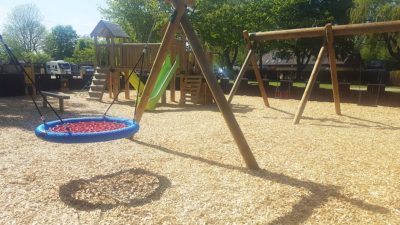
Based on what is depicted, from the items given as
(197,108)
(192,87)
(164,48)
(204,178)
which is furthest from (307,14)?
(204,178)

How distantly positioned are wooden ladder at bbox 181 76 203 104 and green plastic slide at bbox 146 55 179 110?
1012 mm

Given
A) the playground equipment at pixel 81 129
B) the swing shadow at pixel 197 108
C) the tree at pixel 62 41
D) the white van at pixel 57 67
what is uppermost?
the tree at pixel 62 41

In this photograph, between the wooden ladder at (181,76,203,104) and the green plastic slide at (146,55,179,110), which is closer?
the green plastic slide at (146,55,179,110)

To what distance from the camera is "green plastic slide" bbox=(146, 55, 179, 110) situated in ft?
36.1

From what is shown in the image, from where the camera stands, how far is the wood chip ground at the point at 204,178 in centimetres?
351

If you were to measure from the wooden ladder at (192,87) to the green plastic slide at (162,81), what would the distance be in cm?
101

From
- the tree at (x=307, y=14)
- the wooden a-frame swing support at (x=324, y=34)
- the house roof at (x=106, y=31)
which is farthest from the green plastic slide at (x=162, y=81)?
the tree at (x=307, y=14)

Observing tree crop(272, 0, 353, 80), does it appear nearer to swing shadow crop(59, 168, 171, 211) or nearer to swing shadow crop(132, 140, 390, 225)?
swing shadow crop(132, 140, 390, 225)

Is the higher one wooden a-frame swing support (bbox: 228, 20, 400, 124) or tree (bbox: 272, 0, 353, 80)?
tree (bbox: 272, 0, 353, 80)

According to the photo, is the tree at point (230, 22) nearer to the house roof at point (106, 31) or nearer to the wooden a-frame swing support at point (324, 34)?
the house roof at point (106, 31)

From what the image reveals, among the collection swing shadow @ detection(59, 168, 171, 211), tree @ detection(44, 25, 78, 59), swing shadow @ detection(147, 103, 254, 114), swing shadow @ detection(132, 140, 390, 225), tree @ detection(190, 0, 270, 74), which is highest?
tree @ detection(44, 25, 78, 59)

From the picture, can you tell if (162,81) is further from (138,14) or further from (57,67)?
(57,67)

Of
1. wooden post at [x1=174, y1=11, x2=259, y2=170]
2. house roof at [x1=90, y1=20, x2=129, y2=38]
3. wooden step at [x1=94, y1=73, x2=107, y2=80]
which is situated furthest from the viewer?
wooden step at [x1=94, y1=73, x2=107, y2=80]

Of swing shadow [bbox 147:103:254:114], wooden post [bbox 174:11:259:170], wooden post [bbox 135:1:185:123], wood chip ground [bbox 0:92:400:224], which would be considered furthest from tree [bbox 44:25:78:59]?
wooden post [bbox 174:11:259:170]
